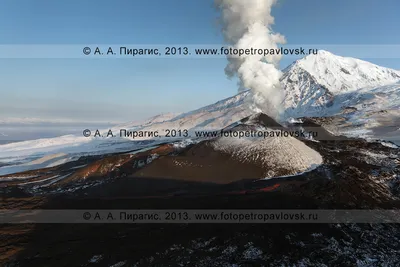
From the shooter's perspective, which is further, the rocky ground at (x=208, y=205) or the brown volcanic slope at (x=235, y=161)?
the brown volcanic slope at (x=235, y=161)

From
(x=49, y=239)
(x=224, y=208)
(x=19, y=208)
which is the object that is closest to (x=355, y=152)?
(x=224, y=208)

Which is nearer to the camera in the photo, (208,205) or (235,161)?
(208,205)

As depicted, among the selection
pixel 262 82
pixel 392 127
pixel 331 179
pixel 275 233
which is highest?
pixel 262 82

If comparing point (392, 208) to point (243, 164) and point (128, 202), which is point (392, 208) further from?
point (128, 202)

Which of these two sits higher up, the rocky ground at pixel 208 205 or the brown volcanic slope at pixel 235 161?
the brown volcanic slope at pixel 235 161

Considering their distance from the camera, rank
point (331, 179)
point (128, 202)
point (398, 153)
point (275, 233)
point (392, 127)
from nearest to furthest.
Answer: point (275, 233) → point (128, 202) → point (331, 179) → point (398, 153) → point (392, 127)

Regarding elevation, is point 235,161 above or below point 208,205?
above

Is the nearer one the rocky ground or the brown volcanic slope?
the rocky ground

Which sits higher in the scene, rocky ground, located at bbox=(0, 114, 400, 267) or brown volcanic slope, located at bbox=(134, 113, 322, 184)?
brown volcanic slope, located at bbox=(134, 113, 322, 184)
